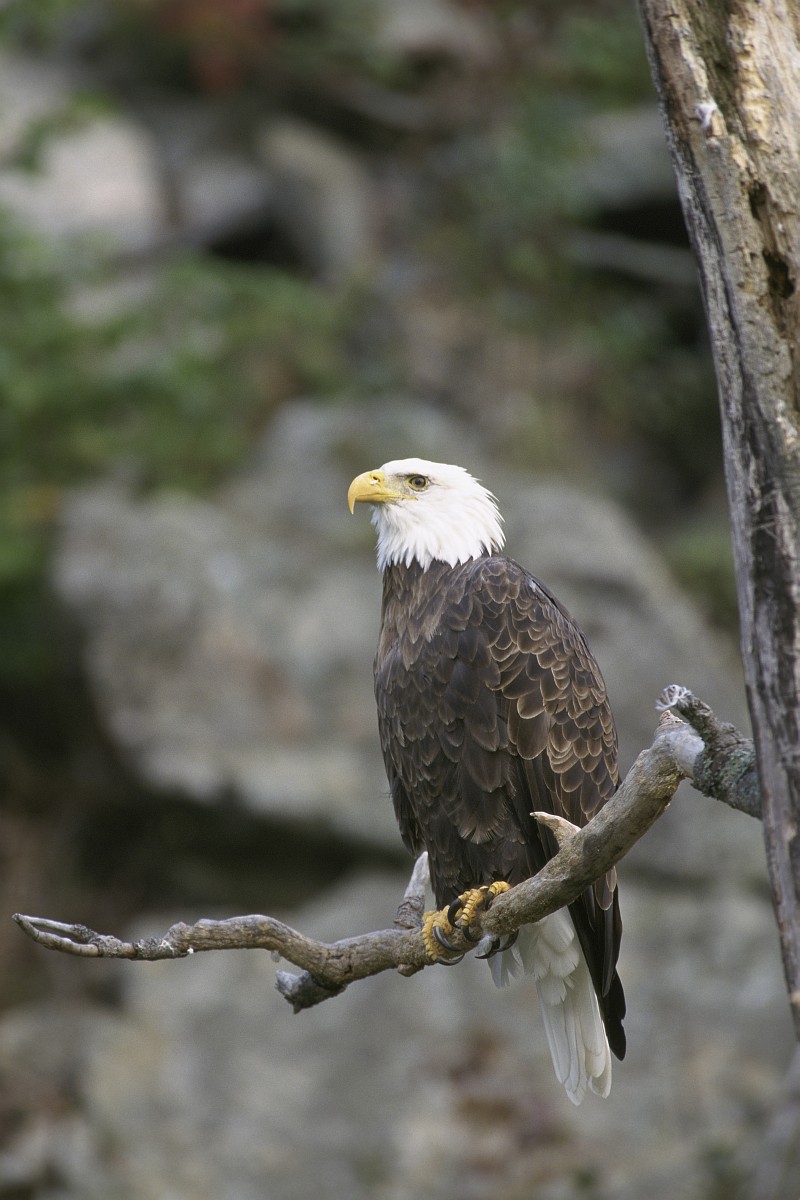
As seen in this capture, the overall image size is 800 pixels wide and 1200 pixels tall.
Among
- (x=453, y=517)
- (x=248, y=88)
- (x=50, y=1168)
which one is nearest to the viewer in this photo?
(x=453, y=517)

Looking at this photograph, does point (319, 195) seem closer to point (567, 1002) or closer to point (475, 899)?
point (567, 1002)

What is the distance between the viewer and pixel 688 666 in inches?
306

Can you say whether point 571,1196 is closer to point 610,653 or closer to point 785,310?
point 610,653

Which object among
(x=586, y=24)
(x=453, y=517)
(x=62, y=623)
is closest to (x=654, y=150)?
(x=586, y=24)

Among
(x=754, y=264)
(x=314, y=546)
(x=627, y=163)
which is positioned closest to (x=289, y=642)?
(x=314, y=546)

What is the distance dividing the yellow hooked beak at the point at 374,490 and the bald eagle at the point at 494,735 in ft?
0.04

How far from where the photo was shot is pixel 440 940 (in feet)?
11.5

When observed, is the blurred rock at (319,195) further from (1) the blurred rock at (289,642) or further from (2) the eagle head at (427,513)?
(2) the eagle head at (427,513)

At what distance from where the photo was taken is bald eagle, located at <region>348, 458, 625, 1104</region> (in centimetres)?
370

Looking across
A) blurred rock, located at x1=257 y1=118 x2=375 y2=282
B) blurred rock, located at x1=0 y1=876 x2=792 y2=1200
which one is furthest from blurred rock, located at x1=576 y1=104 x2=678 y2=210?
blurred rock, located at x1=0 y1=876 x2=792 y2=1200

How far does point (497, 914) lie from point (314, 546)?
5580 mm

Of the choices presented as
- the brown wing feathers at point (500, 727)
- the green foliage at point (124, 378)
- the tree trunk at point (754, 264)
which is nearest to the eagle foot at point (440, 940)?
the brown wing feathers at point (500, 727)

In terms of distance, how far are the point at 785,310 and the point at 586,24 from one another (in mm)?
10038

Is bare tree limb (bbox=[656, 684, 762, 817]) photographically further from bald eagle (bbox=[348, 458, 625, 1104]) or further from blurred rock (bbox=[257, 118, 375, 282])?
blurred rock (bbox=[257, 118, 375, 282])
